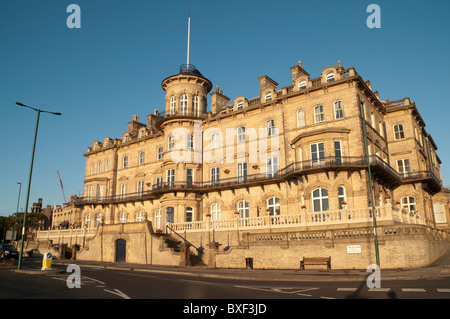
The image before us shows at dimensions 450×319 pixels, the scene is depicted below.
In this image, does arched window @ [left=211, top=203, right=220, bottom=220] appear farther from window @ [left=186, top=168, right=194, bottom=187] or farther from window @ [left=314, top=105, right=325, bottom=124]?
window @ [left=314, top=105, right=325, bottom=124]

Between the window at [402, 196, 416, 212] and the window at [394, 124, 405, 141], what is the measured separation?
6263 millimetres

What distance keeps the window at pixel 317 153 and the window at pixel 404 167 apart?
11.2 metres

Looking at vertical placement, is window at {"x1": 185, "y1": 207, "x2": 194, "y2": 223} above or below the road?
above

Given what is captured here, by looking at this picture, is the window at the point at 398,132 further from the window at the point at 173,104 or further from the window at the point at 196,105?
the window at the point at 173,104

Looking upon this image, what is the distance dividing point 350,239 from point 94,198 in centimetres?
3866

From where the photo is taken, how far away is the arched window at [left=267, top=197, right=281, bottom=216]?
32094 mm

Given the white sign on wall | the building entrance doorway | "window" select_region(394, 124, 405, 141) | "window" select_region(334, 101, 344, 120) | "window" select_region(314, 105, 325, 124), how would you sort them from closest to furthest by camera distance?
the white sign on wall, "window" select_region(334, 101, 344, 120), the building entrance doorway, "window" select_region(314, 105, 325, 124), "window" select_region(394, 124, 405, 141)

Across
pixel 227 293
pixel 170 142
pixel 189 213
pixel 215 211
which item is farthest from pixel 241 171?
pixel 227 293

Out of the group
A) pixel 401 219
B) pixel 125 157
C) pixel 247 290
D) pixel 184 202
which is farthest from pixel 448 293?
pixel 125 157

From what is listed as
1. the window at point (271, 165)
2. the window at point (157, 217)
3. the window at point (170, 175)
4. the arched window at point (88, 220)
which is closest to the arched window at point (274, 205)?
the window at point (271, 165)

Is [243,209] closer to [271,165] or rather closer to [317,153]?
[271,165]

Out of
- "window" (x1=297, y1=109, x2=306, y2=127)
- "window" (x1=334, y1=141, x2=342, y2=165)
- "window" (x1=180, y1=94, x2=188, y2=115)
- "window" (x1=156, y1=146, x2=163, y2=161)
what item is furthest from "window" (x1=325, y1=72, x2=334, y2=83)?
"window" (x1=156, y1=146, x2=163, y2=161)

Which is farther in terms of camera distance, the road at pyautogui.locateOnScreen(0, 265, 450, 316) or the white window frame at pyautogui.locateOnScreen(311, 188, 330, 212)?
the white window frame at pyautogui.locateOnScreen(311, 188, 330, 212)

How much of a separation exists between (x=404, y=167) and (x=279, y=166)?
44.0ft
